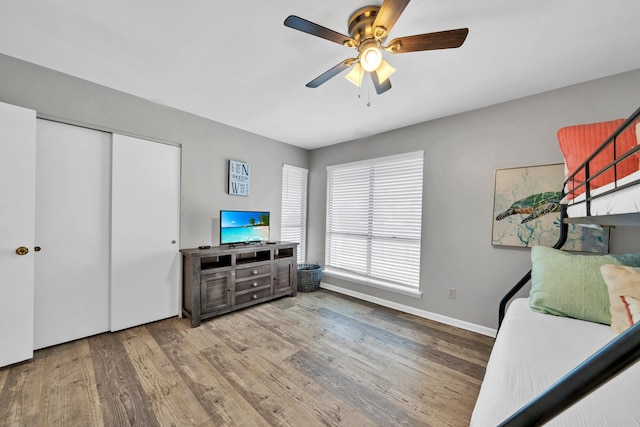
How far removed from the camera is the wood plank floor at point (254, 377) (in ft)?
5.05

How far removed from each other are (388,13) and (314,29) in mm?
393

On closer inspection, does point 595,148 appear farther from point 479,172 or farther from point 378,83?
point 378,83

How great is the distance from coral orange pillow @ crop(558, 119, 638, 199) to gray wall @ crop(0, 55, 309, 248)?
10.9ft

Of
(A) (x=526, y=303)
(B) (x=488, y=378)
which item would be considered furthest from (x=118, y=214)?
(A) (x=526, y=303)

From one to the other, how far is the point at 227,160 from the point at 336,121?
156cm

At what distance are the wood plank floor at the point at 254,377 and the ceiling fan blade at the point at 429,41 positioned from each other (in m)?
2.25

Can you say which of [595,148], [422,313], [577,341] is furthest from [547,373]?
[422,313]

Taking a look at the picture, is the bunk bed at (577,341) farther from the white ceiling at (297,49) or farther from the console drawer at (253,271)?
the console drawer at (253,271)

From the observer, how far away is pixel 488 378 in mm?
1065

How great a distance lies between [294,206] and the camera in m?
4.30

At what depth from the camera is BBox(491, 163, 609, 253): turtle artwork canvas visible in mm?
2113

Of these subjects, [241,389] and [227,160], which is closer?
[241,389]

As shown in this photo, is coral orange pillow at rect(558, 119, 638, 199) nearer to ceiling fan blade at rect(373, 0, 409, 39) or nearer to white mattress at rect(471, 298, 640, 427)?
white mattress at rect(471, 298, 640, 427)

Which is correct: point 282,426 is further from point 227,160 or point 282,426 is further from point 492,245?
point 227,160
